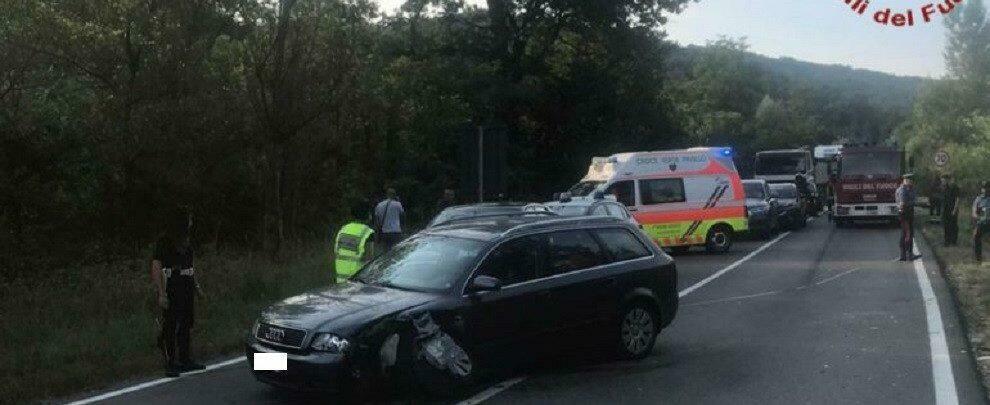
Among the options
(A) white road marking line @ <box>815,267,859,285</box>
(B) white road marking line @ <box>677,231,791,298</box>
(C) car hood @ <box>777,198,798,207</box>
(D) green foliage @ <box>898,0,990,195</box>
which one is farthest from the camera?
(D) green foliage @ <box>898,0,990,195</box>

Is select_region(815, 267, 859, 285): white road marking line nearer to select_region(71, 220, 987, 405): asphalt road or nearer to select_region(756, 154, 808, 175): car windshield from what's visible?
select_region(71, 220, 987, 405): asphalt road

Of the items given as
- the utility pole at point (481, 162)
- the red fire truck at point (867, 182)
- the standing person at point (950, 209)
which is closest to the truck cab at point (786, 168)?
the red fire truck at point (867, 182)

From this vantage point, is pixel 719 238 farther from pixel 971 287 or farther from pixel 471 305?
pixel 471 305

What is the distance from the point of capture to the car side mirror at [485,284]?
872 centimetres

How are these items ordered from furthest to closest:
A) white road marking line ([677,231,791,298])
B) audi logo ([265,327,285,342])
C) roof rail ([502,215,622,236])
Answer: white road marking line ([677,231,791,298]), roof rail ([502,215,622,236]), audi logo ([265,327,285,342])

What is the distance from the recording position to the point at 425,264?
31.1ft

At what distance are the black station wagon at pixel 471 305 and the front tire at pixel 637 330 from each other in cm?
1

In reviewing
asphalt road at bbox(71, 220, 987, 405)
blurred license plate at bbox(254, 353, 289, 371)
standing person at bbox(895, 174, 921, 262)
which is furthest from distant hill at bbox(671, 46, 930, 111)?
blurred license plate at bbox(254, 353, 289, 371)

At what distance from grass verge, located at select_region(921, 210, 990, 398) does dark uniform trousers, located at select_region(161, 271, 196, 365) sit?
7.02 metres

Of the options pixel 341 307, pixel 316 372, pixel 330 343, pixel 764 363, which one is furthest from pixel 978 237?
pixel 316 372

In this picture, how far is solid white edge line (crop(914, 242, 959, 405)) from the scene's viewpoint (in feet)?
27.8

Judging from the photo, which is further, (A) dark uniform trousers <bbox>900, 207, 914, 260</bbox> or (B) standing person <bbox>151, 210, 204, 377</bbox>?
(A) dark uniform trousers <bbox>900, 207, 914, 260</bbox>

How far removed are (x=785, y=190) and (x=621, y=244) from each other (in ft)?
86.0

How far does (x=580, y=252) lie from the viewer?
10070 mm
